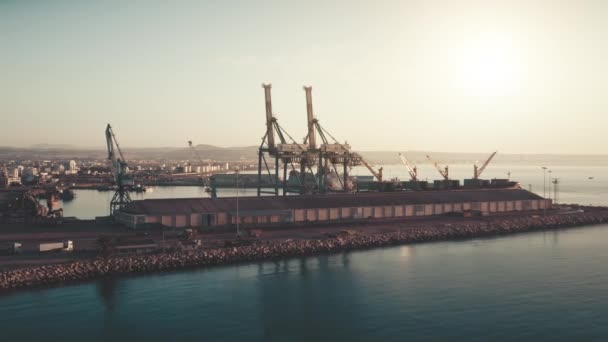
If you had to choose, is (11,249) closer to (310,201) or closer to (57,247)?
(57,247)

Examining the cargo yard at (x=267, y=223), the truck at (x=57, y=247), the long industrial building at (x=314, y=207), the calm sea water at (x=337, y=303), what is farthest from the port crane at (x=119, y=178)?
the calm sea water at (x=337, y=303)

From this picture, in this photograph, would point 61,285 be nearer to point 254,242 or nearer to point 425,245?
point 254,242

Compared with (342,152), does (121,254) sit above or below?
below

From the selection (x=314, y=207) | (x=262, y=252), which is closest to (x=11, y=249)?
(x=262, y=252)

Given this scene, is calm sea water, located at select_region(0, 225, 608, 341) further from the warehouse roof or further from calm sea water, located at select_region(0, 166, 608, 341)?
the warehouse roof

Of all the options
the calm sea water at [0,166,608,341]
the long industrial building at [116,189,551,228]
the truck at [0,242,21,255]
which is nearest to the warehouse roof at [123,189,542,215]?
the long industrial building at [116,189,551,228]

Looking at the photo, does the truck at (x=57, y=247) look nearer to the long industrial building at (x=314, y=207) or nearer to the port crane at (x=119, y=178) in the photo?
the long industrial building at (x=314, y=207)

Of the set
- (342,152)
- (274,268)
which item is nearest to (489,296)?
(274,268)
